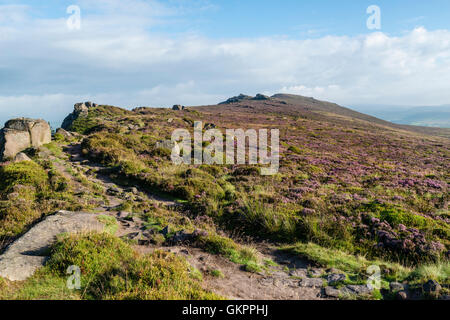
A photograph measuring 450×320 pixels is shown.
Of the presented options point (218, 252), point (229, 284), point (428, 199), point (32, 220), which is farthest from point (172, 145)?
point (428, 199)

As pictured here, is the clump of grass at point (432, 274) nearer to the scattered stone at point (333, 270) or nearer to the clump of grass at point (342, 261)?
the clump of grass at point (342, 261)

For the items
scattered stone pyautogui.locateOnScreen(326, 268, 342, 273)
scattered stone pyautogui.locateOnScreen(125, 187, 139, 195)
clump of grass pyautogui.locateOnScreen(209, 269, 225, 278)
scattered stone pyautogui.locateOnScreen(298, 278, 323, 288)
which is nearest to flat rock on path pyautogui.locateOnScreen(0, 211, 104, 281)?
clump of grass pyautogui.locateOnScreen(209, 269, 225, 278)

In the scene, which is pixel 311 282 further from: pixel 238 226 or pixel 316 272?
pixel 238 226

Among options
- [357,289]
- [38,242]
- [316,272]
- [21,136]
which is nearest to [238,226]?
[316,272]

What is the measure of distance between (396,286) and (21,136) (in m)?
27.4

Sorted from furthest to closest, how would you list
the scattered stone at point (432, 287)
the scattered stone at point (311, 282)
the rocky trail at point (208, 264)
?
the scattered stone at point (311, 282)
the rocky trail at point (208, 264)
the scattered stone at point (432, 287)

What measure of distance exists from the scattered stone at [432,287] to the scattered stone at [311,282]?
256cm

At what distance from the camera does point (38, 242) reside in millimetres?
7418

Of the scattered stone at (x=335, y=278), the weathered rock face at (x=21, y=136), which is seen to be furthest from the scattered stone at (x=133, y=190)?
the scattered stone at (x=335, y=278)

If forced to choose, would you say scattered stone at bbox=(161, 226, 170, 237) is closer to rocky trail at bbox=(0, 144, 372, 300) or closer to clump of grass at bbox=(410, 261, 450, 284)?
rocky trail at bbox=(0, 144, 372, 300)

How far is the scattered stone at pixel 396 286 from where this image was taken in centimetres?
650

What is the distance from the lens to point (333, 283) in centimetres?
686

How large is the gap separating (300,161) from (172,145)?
14798 millimetres

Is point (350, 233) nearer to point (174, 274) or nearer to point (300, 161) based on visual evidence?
point (174, 274)
